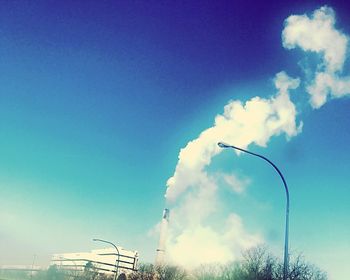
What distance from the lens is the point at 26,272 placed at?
148 m

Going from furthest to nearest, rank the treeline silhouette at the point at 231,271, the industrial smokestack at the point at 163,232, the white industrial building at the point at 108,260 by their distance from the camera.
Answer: the white industrial building at the point at 108,260
the industrial smokestack at the point at 163,232
the treeline silhouette at the point at 231,271

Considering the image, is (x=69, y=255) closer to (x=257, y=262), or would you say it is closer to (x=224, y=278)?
(x=224, y=278)

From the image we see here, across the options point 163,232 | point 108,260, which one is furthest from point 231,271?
point 108,260

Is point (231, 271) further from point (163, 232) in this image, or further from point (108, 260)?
point (108, 260)

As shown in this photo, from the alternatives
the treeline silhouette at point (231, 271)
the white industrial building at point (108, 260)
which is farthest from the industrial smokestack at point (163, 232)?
the white industrial building at point (108, 260)

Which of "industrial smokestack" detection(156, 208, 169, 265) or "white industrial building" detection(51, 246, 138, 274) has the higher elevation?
"industrial smokestack" detection(156, 208, 169, 265)

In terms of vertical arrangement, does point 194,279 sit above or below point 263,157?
below

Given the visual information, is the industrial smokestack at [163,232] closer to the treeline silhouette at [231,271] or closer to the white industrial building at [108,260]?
the treeline silhouette at [231,271]

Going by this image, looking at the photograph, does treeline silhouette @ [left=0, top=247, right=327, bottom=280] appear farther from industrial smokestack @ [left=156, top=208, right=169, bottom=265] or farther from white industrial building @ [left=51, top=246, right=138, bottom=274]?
white industrial building @ [left=51, top=246, right=138, bottom=274]

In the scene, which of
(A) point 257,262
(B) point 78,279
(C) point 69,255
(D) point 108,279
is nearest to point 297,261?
(A) point 257,262

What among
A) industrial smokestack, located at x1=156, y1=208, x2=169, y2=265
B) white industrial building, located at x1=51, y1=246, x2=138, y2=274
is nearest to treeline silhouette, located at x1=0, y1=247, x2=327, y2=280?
industrial smokestack, located at x1=156, y1=208, x2=169, y2=265

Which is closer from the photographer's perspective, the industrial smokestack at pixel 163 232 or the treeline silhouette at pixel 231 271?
the treeline silhouette at pixel 231 271

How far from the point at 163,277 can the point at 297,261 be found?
33.2m

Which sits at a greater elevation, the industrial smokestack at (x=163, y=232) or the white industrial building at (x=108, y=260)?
the industrial smokestack at (x=163, y=232)
